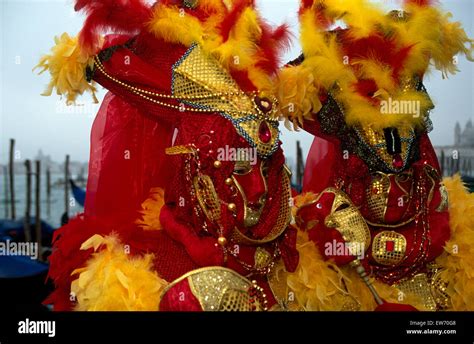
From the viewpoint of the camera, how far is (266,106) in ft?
6.63

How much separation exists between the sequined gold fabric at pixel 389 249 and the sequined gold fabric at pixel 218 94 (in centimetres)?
69

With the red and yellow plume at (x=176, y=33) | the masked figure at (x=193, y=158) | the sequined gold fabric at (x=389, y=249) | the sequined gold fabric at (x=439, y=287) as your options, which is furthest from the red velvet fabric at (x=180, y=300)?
the sequined gold fabric at (x=439, y=287)

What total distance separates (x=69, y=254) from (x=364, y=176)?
124 cm

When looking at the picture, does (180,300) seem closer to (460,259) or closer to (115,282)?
(115,282)

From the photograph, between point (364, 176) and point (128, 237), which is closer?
point (128, 237)

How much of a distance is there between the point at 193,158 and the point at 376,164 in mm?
796

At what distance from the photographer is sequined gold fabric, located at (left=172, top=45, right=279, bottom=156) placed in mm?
1966

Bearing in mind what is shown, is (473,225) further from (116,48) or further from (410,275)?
(116,48)

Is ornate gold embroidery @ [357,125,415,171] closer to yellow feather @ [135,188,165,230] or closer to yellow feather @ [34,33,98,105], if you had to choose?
yellow feather @ [135,188,165,230]

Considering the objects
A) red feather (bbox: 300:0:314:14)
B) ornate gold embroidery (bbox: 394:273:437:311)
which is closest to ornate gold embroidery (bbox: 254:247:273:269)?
ornate gold embroidery (bbox: 394:273:437:311)

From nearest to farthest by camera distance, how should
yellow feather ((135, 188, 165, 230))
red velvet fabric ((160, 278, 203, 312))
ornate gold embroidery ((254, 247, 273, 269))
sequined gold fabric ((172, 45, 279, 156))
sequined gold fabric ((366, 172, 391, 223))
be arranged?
red velvet fabric ((160, 278, 203, 312))
sequined gold fabric ((172, 45, 279, 156))
ornate gold embroidery ((254, 247, 273, 269))
yellow feather ((135, 188, 165, 230))
sequined gold fabric ((366, 172, 391, 223))

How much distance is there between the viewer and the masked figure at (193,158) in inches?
76.4
